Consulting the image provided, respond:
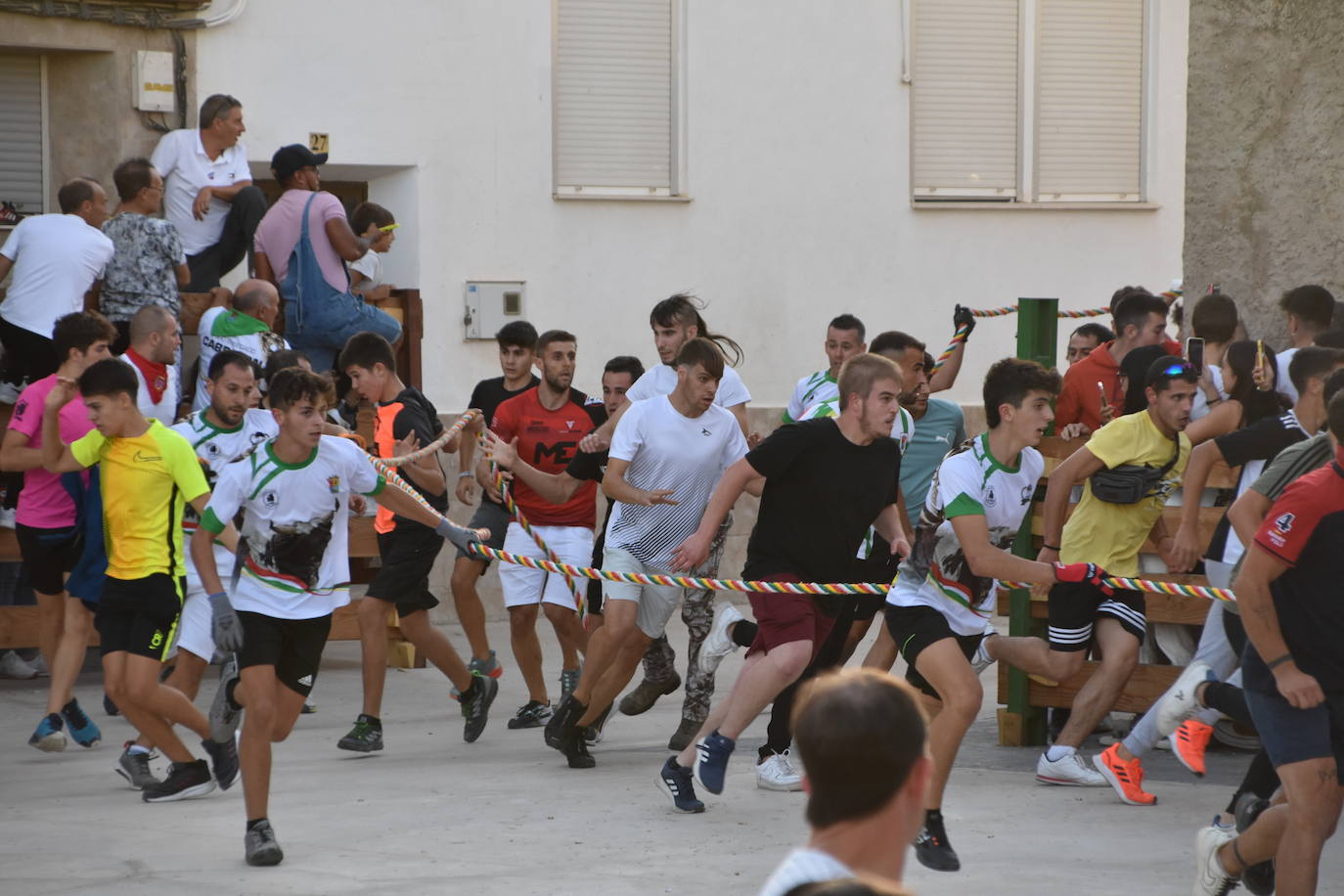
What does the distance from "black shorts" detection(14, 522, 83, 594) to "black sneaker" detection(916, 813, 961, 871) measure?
4714 mm

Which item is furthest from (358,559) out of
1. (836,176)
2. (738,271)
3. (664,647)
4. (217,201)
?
(836,176)

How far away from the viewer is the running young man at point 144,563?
24.9ft

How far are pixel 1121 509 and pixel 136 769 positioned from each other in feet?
14.3

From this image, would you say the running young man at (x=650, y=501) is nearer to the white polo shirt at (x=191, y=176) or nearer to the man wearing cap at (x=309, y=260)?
the man wearing cap at (x=309, y=260)

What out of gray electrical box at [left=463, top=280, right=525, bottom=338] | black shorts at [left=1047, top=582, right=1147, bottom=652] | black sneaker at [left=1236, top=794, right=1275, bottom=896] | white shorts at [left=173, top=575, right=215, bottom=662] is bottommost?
black sneaker at [left=1236, top=794, right=1275, bottom=896]

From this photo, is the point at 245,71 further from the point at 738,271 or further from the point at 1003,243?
the point at 1003,243

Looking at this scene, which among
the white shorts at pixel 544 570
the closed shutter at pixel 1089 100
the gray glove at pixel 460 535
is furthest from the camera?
the closed shutter at pixel 1089 100

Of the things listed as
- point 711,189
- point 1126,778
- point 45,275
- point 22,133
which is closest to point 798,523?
point 1126,778

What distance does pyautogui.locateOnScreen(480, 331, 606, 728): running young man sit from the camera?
30.2 feet

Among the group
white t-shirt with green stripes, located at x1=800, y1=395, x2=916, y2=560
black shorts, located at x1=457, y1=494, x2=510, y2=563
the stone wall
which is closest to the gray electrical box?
black shorts, located at x1=457, y1=494, x2=510, y2=563

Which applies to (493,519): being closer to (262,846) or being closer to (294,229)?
(294,229)

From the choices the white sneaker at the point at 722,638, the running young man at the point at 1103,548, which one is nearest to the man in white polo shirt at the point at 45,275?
the white sneaker at the point at 722,638

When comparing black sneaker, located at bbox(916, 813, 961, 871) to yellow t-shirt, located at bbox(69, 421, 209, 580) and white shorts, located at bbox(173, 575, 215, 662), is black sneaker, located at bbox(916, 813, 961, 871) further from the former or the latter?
white shorts, located at bbox(173, 575, 215, 662)

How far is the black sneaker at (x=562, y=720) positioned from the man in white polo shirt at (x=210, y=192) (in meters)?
4.66
